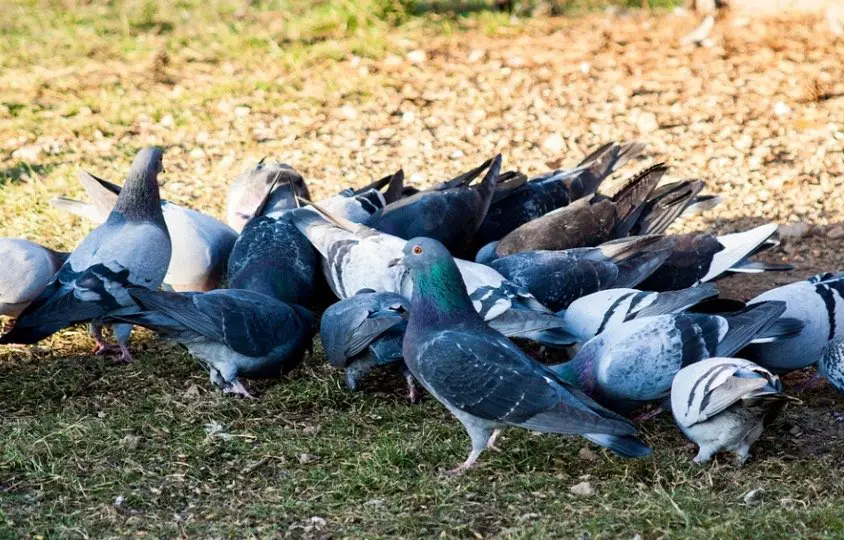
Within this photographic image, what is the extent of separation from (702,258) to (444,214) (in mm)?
1479

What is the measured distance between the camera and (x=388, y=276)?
224 inches

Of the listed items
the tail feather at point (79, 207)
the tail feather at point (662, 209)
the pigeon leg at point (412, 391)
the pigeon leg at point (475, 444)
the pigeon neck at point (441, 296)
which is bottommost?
the pigeon leg at point (412, 391)

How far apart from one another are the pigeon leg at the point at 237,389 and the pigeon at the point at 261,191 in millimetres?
1705

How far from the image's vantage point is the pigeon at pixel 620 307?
198 inches

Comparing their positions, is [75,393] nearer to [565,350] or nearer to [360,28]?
[565,350]

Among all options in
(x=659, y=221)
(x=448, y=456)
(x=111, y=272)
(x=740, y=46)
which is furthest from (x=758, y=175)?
(x=111, y=272)

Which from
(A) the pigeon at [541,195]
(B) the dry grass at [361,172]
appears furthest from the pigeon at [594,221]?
(B) the dry grass at [361,172]

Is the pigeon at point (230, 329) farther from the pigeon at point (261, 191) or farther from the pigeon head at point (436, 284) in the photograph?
the pigeon at point (261, 191)

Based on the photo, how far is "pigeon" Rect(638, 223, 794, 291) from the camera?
587 centimetres

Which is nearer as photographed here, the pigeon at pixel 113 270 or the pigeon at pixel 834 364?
the pigeon at pixel 834 364

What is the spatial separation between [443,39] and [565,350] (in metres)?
5.43

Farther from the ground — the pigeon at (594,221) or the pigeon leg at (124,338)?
the pigeon at (594,221)

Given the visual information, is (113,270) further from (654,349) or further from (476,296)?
(654,349)

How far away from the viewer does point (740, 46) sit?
31.8ft
